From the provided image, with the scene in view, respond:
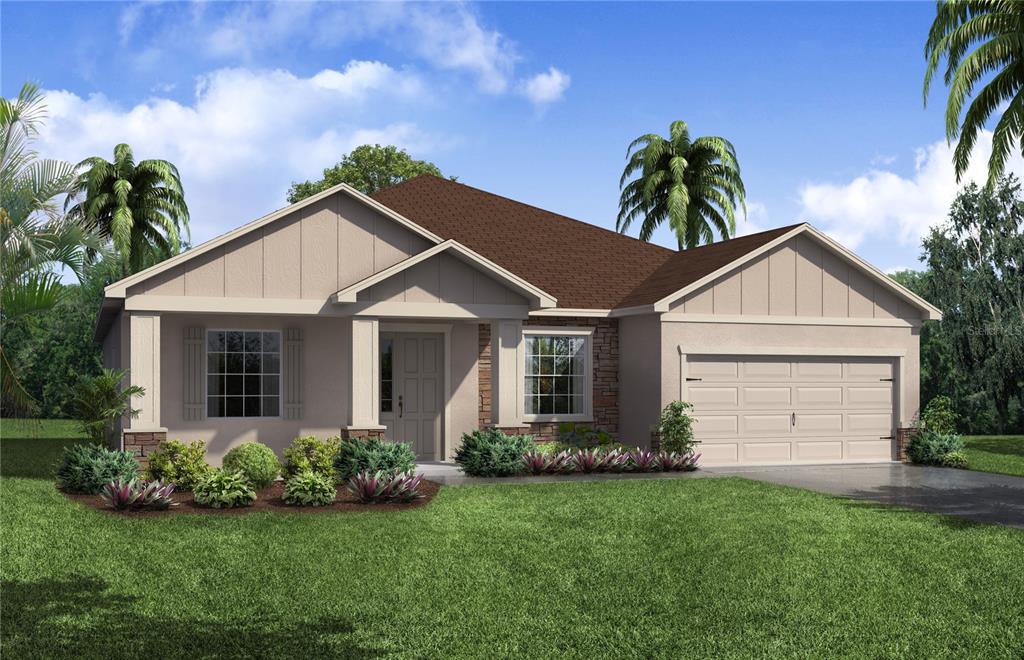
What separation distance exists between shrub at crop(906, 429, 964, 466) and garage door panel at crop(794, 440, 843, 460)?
5.00 ft

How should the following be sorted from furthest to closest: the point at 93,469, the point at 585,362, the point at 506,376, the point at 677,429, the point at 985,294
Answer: the point at 985,294 < the point at 585,362 < the point at 677,429 < the point at 506,376 < the point at 93,469

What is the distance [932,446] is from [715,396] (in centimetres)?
455

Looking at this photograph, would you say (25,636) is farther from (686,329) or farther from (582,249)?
(582,249)

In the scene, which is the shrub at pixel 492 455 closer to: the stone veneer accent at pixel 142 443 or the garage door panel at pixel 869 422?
the stone veneer accent at pixel 142 443

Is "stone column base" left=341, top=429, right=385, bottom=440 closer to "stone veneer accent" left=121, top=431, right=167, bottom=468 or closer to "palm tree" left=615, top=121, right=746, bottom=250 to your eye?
"stone veneer accent" left=121, top=431, right=167, bottom=468

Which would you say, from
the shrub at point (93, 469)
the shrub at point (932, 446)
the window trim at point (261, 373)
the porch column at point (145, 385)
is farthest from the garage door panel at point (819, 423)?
the shrub at point (93, 469)

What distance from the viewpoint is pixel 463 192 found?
81.7ft

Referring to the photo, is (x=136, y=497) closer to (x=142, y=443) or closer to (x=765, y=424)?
(x=142, y=443)

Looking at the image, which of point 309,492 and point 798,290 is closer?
point 309,492

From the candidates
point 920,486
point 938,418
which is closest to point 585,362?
point 920,486

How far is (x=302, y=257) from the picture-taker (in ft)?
57.0

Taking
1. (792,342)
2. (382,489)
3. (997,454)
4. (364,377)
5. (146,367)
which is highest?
(792,342)

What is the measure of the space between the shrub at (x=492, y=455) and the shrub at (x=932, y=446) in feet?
27.2

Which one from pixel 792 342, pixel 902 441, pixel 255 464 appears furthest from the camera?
pixel 902 441
